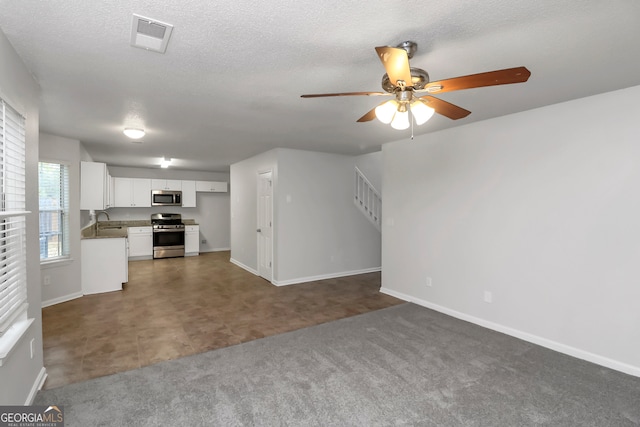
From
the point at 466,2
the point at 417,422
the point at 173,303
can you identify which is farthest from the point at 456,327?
the point at 173,303

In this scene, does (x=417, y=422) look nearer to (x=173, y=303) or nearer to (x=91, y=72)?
(x=91, y=72)

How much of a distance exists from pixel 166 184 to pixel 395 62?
8.15 m

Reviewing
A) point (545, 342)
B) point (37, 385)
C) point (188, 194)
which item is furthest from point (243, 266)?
point (545, 342)

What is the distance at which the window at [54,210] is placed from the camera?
173 inches

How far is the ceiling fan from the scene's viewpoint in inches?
62.2

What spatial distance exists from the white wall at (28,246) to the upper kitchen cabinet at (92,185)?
2.72 meters

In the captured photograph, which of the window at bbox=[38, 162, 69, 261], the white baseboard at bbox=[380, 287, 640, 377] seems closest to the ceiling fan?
the white baseboard at bbox=[380, 287, 640, 377]

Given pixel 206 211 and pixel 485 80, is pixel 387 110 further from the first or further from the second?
pixel 206 211

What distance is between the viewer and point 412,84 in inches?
73.4

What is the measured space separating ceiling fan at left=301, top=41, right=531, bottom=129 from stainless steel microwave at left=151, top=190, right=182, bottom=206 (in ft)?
24.6

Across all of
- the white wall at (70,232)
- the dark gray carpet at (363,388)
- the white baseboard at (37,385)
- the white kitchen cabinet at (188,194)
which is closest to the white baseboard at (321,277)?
the dark gray carpet at (363,388)

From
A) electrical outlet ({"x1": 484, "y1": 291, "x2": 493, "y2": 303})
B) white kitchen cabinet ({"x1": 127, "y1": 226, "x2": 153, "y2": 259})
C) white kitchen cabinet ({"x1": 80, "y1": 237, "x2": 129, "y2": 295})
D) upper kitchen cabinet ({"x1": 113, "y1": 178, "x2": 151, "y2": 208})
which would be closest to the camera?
electrical outlet ({"x1": 484, "y1": 291, "x2": 493, "y2": 303})

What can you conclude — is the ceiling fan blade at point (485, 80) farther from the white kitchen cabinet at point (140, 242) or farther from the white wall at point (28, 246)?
the white kitchen cabinet at point (140, 242)

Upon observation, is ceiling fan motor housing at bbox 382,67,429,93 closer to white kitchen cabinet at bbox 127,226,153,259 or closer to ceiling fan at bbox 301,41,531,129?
ceiling fan at bbox 301,41,531,129
